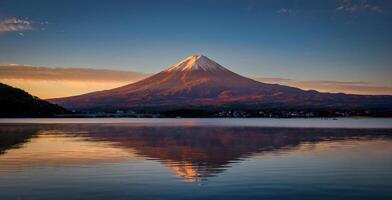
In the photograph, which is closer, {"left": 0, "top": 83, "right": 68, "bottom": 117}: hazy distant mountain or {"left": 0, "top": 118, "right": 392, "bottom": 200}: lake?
{"left": 0, "top": 118, "right": 392, "bottom": 200}: lake

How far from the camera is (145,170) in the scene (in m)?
16.9

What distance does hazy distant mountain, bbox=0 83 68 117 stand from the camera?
136625mm

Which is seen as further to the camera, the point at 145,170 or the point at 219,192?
the point at 145,170

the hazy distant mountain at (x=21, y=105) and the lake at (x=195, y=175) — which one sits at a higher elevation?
the hazy distant mountain at (x=21, y=105)

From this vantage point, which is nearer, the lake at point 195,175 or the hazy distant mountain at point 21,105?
the lake at point 195,175

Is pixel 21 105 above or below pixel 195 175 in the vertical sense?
above

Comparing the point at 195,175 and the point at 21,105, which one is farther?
the point at 21,105

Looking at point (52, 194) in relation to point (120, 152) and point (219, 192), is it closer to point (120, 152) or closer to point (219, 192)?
point (219, 192)

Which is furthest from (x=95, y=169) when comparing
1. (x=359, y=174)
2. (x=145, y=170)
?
(x=359, y=174)

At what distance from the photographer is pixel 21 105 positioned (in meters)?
142

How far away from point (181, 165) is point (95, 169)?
10.1 feet

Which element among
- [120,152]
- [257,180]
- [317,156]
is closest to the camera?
[257,180]

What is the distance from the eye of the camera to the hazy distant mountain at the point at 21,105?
137m

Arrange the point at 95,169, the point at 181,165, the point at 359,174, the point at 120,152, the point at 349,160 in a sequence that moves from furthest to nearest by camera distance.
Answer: the point at 120,152, the point at 349,160, the point at 181,165, the point at 95,169, the point at 359,174
